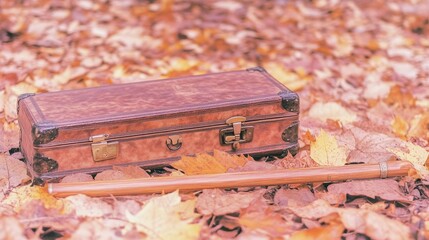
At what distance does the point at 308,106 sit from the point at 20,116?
159cm

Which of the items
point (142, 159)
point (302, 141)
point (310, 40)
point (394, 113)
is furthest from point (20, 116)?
point (310, 40)

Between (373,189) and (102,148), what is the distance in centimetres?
107

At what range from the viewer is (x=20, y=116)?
287 cm

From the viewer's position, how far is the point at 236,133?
9.35ft

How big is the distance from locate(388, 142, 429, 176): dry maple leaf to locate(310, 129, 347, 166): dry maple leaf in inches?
9.9

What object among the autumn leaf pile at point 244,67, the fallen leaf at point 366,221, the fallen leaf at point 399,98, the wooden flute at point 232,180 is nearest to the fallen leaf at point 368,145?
the autumn leaf pile at point 244,67

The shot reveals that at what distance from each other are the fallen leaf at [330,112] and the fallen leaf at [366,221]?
1.16 m

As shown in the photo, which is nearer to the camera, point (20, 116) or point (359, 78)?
point (20, 116)

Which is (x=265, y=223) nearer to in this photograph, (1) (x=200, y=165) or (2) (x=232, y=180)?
(2) (x=232, y=180)

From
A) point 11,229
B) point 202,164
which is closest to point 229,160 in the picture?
point 202,164

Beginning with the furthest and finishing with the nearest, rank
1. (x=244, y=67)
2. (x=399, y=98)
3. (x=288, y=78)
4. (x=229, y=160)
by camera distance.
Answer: (x=244, y=67), (x=288, y=78), (x=399, y=98), (x=229, y=160)

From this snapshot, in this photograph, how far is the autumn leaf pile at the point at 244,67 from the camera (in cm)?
230

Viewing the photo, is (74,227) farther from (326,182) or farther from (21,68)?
(21,68)

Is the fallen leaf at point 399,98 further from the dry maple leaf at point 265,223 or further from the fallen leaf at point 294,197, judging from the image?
the dry maple leaf at point 265,223
